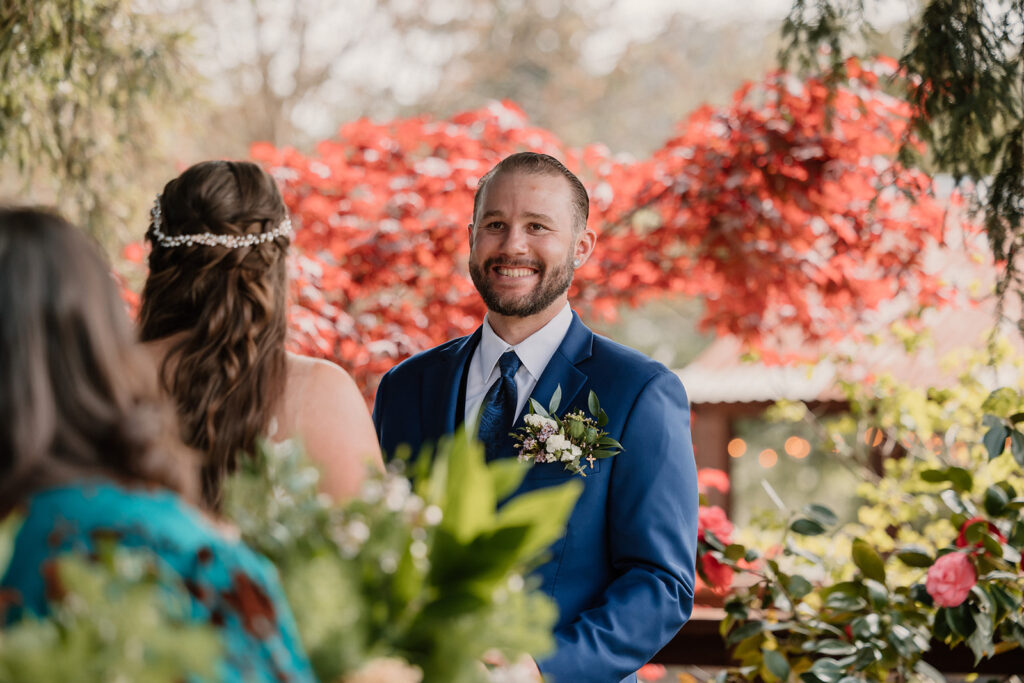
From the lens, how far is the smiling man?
2.34m

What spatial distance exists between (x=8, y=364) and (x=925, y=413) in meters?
4.33

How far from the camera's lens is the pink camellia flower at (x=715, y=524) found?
11.9ft

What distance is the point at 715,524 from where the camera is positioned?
368 centimetres

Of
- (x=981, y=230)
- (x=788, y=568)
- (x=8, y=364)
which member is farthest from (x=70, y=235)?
(x=788, y=568)

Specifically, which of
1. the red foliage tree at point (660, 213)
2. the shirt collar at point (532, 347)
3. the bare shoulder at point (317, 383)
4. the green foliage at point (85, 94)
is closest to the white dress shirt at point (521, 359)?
the shirt collar at point (532, 347)

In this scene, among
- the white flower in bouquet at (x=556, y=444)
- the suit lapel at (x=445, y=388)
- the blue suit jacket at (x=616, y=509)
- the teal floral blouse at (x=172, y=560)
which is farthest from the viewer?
the suit lapel at (x=445, y=388)

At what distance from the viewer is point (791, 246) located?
5.29m

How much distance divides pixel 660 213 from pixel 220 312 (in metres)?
4.02

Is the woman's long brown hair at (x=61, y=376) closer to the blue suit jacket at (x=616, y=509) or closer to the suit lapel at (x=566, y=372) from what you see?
the blue suit jacket at (x=616, y=509)

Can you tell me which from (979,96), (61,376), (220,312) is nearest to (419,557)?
(61,376)

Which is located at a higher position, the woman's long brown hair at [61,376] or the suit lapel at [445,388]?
the woman's long brown hair at [61,376]

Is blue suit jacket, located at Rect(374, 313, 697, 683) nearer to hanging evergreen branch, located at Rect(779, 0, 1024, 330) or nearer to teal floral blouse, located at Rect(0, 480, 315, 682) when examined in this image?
teal floral blouse, located at Rect(0, 480, 315, 682)

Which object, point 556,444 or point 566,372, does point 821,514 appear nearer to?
point 566,372

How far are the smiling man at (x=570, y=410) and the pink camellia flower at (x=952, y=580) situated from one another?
107 centimetres
